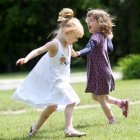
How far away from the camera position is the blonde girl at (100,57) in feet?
27.1

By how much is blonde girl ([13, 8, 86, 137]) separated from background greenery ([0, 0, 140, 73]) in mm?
28756

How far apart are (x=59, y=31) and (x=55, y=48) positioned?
24 centimetres

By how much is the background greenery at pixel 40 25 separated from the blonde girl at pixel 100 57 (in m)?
27.7

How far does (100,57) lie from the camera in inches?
330

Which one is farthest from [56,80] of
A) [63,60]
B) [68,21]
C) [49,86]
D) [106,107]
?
[106,107]

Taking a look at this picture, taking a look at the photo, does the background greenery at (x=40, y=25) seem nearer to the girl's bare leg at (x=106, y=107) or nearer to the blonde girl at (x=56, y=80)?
the girl's bare leg at (x=106, y=107)

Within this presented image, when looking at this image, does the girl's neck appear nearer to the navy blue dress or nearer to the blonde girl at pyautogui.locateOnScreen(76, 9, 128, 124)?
the blonde girl at pyautogui.locateOnScreen(76, 9, 128, 124)

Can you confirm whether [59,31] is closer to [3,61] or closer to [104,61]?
[104,61]

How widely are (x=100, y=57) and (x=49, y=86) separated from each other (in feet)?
4.46

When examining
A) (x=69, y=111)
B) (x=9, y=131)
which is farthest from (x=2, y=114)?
(x=69, y=111)

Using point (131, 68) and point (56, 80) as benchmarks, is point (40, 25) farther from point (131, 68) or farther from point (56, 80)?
point (56, 80)

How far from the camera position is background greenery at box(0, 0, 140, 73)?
37031 mm

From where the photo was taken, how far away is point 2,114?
10.9 meters

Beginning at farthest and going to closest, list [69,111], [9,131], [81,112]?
[81,112]
[9,131]
[69,111]
